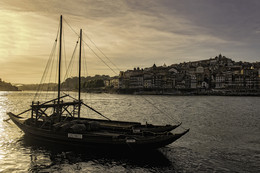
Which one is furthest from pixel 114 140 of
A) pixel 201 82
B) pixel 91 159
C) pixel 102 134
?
pixel 201 82

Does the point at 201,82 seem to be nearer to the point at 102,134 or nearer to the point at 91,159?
the point at 102,134

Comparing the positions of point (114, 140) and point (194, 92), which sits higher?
point (114, 140)

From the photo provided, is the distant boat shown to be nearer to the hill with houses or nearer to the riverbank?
the riverbank

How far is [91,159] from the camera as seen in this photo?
17797mm

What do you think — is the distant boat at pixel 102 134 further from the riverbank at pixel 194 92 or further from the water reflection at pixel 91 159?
the riverbank at pixel 194 92

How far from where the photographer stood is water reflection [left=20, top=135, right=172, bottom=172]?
1627 cm

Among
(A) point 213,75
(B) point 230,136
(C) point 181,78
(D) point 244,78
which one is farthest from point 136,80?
(B) point 230,136

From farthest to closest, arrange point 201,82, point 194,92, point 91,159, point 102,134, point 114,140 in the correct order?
1. point 201,82
2. point 194,92
3. point 102,134
4. point 114,140
5. point 91,159

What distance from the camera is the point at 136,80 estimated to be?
7702 inches

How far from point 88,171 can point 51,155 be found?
4855 millimetres

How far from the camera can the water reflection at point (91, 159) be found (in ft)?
53.4

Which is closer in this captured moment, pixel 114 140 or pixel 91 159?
pixel 91 159

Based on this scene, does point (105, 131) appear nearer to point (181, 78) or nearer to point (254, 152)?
point (254, 152)

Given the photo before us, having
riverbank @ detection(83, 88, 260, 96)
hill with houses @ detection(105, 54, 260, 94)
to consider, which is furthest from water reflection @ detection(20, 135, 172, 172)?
hill with houses @ detection(105, 54, 260, 94)
